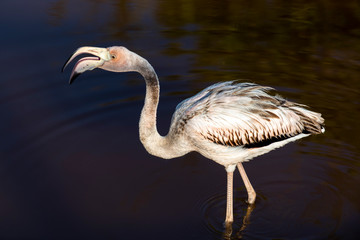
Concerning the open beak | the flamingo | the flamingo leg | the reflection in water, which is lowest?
the reflection in water

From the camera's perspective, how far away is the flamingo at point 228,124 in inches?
252

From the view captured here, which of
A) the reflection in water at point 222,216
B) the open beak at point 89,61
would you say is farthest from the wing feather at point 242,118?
the open beak at point 89,61

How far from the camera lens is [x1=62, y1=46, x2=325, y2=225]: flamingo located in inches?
252

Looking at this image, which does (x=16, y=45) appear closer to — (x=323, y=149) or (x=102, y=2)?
(x=102, y=2)

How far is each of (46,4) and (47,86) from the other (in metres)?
3.43

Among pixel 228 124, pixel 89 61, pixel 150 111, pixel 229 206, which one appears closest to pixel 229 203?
pixel 229 206

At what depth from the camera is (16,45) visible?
10.5 metres

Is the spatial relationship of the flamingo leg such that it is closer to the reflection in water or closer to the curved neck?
the reflection in water

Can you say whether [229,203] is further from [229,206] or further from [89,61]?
[89,61]

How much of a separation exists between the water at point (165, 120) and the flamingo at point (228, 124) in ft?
2.60

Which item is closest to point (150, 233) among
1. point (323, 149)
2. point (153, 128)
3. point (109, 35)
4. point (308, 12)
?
point (153, 128)

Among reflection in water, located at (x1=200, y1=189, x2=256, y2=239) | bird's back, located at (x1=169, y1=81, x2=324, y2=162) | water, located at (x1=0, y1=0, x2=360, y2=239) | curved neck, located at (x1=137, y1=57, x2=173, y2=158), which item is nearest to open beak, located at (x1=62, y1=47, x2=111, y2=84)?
curved neck, located at (x1=137, y1=57, x2=173, y2=158)

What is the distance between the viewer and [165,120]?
343 inches

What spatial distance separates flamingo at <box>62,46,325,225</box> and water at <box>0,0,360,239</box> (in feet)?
2.60
